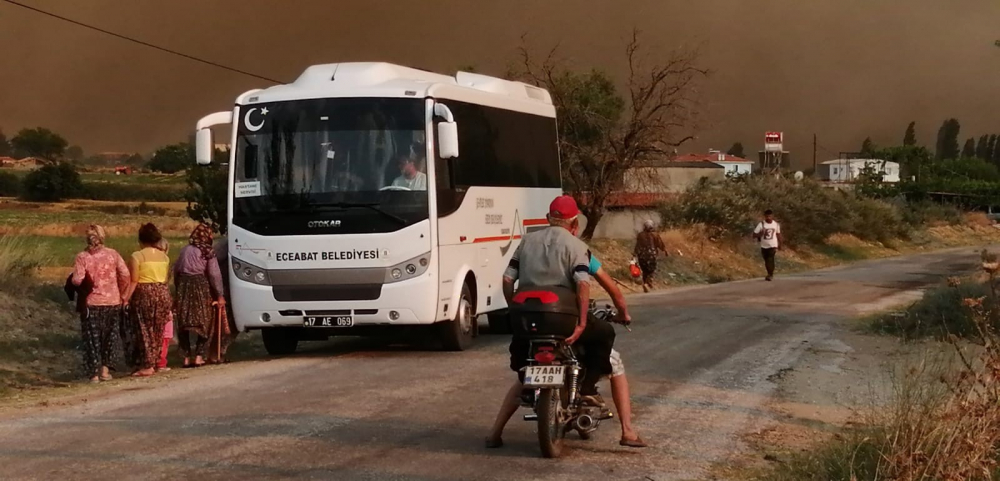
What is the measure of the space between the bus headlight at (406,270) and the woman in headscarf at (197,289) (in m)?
2.10

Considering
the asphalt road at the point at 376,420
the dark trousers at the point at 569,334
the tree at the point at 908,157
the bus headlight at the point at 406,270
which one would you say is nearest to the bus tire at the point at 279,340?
the asphalt road at the point at 376,420

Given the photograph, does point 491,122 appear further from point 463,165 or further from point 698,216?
point 698,216

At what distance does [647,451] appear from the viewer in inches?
317

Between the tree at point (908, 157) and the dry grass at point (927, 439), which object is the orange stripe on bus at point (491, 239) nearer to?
the dry grass at point (927, 439)

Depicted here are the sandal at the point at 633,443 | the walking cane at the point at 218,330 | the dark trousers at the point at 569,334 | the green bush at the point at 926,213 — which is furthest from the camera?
the green bush at the point at 926,213

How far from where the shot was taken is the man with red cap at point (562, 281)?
7477 millimetres

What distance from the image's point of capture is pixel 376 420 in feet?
30.0

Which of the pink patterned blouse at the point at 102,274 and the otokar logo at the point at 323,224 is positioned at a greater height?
the otokar logo at the point at 323,224

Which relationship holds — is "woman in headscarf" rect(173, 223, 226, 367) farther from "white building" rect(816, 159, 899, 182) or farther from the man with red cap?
"white building" rect(816, 159, 899, 182)

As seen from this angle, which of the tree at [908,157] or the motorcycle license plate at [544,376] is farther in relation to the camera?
the tree at [908,157]

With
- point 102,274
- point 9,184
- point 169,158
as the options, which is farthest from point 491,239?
point 169,158

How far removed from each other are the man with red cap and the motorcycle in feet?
0.25

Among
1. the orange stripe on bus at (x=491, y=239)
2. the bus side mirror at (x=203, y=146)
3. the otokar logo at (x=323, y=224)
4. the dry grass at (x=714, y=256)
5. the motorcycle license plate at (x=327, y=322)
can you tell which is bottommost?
the dry grass at (x=714, y=256)

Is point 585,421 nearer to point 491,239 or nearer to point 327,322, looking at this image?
point 327,322
